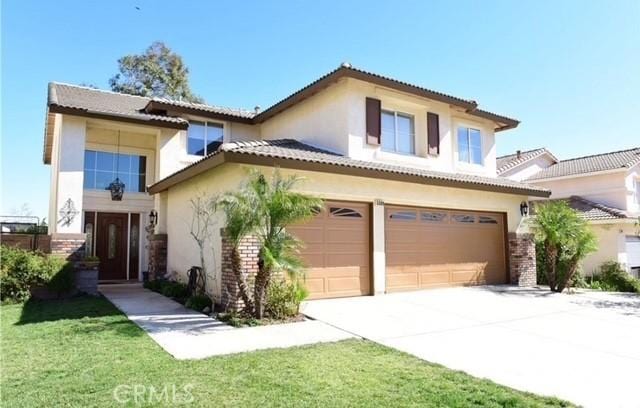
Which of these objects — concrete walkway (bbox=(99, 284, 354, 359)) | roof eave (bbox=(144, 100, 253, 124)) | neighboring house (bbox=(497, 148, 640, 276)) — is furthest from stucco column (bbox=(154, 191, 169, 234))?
Result: neighboring house (bbox=(497, 148, 640, 276))

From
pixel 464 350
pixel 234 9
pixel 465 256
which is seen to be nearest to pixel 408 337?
pixel 464 350

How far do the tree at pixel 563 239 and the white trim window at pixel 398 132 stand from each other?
15.7 feet

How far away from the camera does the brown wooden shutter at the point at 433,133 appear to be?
14.0m

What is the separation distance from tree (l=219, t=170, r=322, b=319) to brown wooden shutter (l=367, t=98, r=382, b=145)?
4633mm

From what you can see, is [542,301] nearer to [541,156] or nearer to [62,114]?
[62,114]

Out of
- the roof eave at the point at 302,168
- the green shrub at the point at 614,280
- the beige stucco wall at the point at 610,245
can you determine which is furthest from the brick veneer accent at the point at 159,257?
the beige stucco wall at the point at 610,245

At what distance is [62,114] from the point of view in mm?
12977

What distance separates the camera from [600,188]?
23.1 meters

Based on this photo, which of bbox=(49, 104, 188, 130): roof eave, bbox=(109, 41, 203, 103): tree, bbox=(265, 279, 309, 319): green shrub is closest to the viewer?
bbox=(265, 279, 309, 319): green shrub

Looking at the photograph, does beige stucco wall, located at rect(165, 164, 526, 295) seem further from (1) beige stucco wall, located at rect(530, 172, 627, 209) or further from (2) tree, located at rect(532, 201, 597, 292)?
(1) beige stucco wall, located at rect(530, 172, 627, 209)

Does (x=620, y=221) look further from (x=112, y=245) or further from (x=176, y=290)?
(x=112, y=245)

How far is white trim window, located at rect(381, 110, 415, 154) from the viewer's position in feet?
43.9

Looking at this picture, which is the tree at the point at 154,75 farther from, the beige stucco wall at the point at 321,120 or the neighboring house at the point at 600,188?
the neighboring house at the point at 600,188

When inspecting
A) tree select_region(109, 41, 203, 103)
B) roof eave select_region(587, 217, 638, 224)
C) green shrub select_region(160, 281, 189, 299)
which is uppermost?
tree select_region(109, 41, 203, 103)
